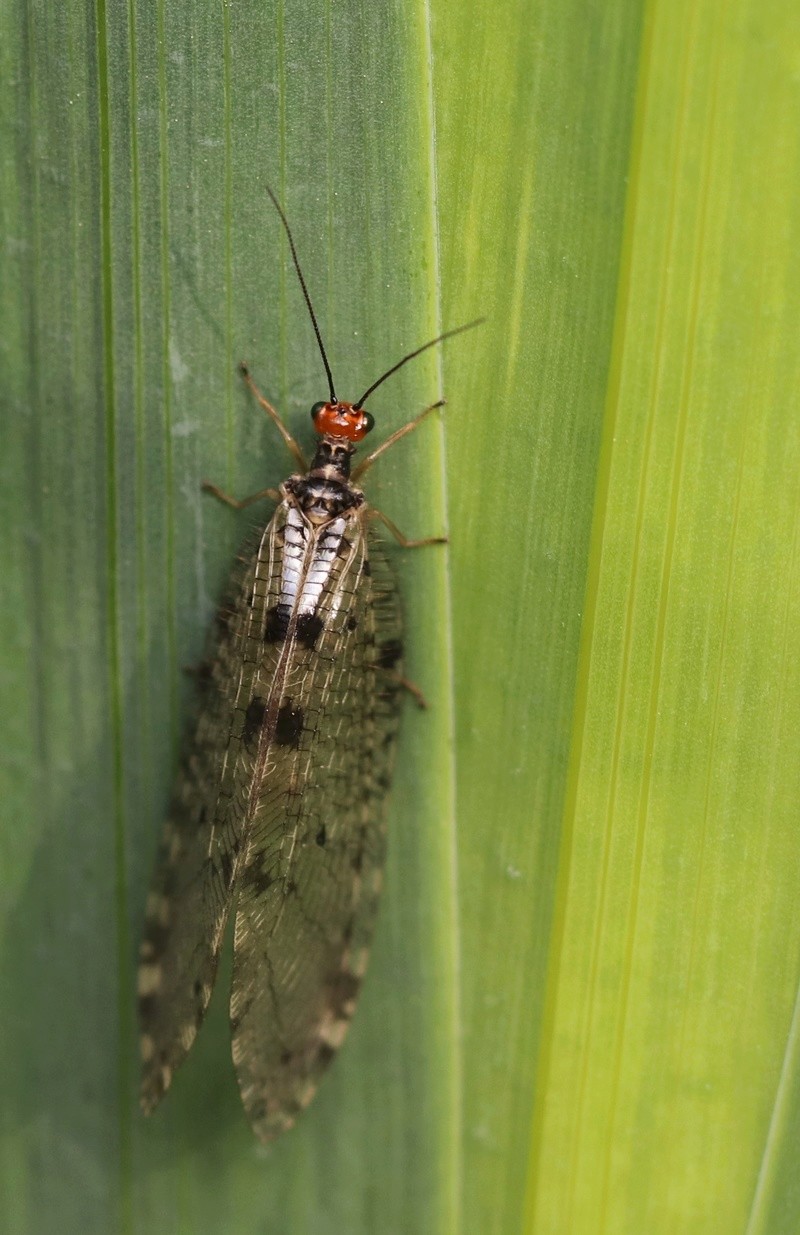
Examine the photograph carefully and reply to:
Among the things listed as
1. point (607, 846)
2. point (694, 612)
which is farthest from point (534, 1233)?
point (694, 612)

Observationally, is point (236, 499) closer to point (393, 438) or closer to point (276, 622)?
point (276, 622)

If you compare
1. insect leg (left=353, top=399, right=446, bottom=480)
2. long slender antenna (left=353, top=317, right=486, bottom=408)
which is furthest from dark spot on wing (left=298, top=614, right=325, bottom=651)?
long slender antenna (left=353, top=317, right=486, bottom=408)

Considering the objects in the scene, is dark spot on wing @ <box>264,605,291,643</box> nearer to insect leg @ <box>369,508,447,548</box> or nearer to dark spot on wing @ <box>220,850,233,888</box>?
insect leg @ <box>369,508,447,548</box>

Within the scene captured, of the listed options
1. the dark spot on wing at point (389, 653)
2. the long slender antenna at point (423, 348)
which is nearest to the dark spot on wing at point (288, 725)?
the dark spot on wing at point (389, 653)

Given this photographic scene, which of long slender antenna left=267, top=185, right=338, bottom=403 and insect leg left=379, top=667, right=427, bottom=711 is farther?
insect leg left=379, top=667, right=427, bottom=711

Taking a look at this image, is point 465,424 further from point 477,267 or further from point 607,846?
point 607,846

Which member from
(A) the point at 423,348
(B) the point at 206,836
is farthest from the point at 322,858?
(A) the point at 423,348
